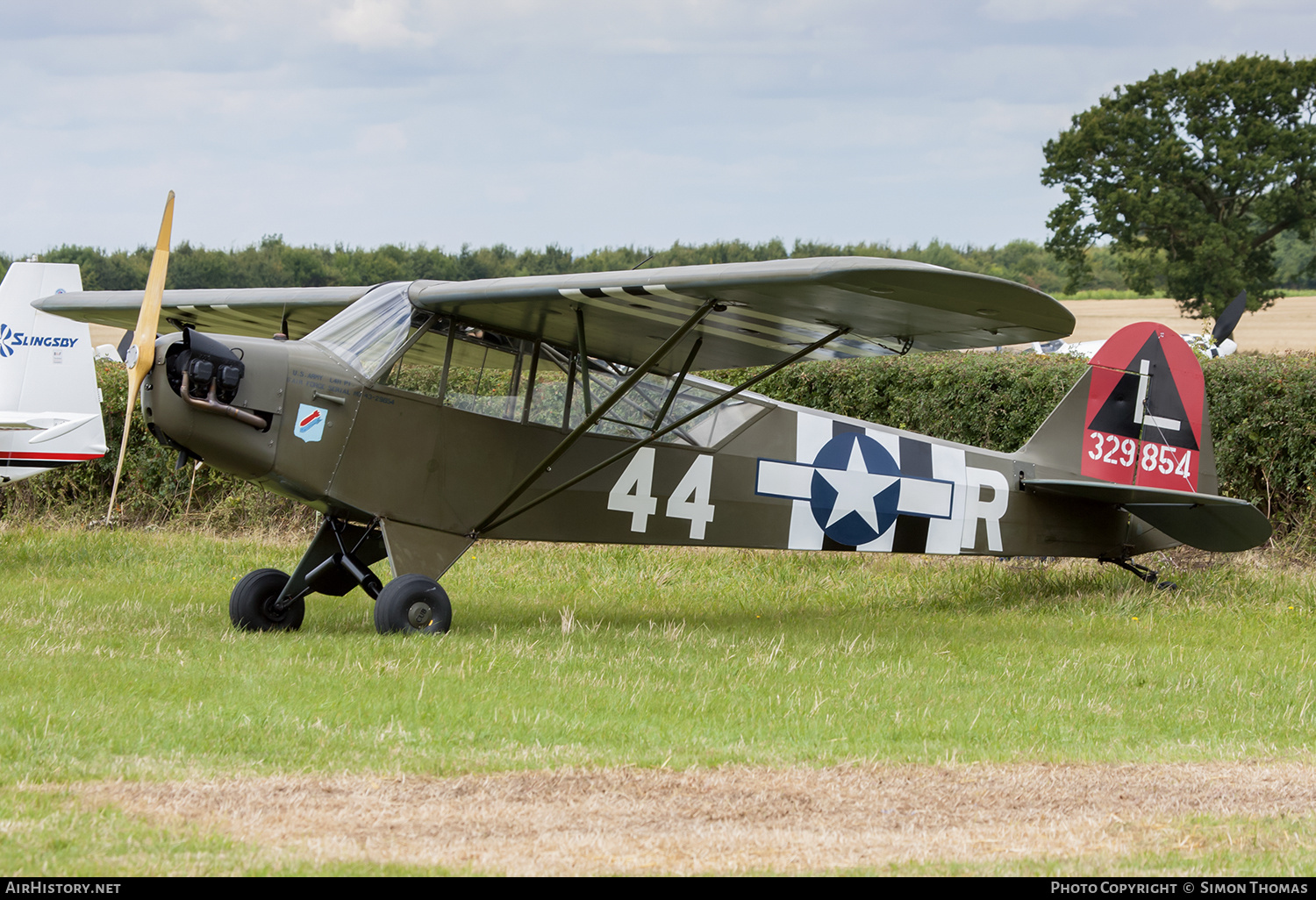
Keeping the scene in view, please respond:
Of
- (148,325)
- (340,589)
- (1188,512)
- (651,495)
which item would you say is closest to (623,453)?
(651,495)

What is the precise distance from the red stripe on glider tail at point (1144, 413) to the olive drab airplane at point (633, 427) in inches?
0.8

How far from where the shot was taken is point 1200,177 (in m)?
47.7

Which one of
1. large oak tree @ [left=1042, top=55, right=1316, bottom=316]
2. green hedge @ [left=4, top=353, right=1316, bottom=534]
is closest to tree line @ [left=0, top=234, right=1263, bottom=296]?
large oak tree @ [left=1042, top=55, right=1316, bottom=316]

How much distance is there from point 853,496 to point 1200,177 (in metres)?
45.4

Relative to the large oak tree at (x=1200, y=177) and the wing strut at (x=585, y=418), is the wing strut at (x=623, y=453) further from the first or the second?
the large oak tree at (x=1200, y=177)

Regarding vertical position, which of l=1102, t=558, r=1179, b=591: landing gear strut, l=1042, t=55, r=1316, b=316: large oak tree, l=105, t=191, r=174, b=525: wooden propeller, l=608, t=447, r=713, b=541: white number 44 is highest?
l=1042, t=55, r=1316, b=316: large oak tree

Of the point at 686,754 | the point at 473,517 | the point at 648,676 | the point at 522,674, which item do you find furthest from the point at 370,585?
the point at 686,754

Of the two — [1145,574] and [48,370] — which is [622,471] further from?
[48,370]

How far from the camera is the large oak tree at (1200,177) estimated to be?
46.8m

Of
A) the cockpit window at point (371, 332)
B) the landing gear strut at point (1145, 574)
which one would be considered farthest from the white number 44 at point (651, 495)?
the landing gear strut at point (1145, 574)

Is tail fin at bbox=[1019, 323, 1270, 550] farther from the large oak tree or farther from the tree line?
the large oak tree

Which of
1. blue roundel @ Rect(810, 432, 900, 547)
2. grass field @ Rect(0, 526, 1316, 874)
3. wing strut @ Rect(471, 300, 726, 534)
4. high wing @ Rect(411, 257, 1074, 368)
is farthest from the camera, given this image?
blue roundel @ Rect(810, 432, 900, 547)

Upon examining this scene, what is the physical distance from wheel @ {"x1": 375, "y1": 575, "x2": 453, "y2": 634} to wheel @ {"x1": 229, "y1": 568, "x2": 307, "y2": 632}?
94 centimetres

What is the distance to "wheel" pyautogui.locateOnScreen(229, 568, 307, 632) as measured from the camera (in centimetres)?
773
